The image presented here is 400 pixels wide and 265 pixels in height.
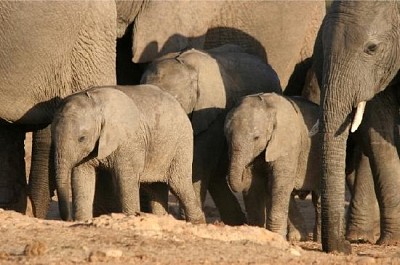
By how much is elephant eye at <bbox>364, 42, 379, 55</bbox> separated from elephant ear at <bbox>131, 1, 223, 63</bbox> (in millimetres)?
2632

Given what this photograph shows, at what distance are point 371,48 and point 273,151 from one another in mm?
1369

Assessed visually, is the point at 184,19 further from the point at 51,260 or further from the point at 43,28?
the point at 51,260

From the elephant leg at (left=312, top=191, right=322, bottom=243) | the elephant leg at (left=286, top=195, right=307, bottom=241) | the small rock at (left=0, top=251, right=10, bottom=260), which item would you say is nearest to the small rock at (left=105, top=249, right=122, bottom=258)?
the small rock at (left=0, top=251, right=10, bottom=260)

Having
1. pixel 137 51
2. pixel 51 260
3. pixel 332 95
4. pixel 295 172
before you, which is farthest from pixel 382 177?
pixel 51 260

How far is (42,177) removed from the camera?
11.5 m

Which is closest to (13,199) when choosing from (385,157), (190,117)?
(190,117)

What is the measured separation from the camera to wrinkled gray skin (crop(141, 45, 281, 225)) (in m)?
11.4

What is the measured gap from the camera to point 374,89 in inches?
390

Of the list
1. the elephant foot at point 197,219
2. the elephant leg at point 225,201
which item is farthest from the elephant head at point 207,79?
the elephant foot at point 197,219

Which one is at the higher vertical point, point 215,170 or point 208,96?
point 208,96

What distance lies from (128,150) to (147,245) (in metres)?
1.76

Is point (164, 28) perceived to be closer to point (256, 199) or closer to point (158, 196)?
point (158, 196)

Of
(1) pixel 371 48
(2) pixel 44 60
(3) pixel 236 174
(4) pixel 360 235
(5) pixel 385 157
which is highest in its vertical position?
(1) pixel 371 48

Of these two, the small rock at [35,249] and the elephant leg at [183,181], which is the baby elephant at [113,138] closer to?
the elephant leg at [183,181]
